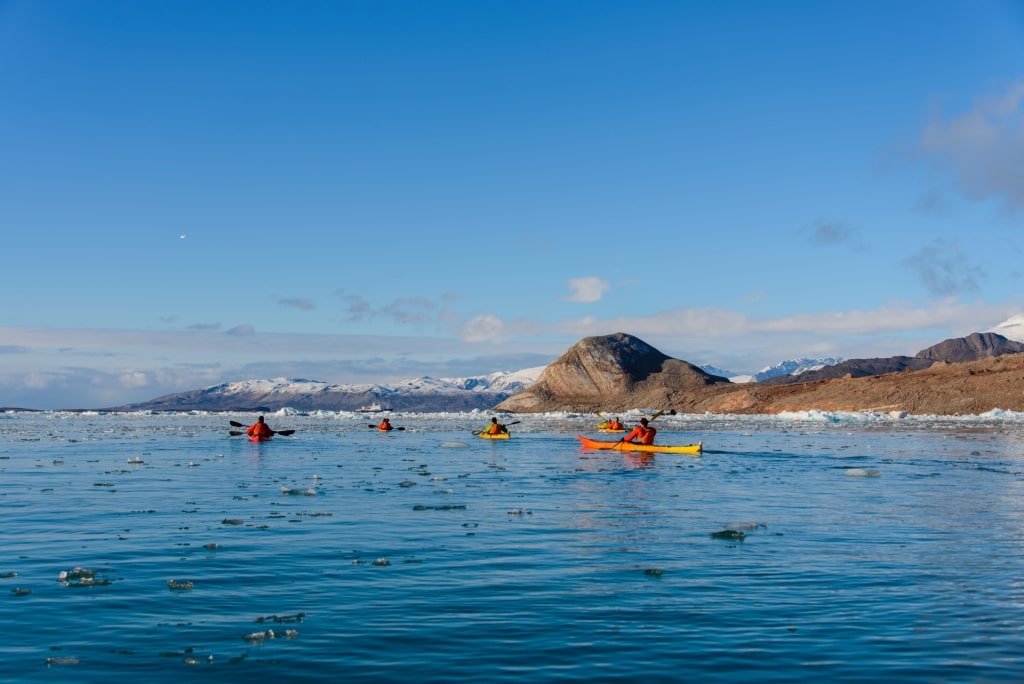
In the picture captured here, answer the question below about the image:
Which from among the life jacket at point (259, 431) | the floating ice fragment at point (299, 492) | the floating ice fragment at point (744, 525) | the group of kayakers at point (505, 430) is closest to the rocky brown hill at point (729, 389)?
the group of kayakers at point (505, 430)

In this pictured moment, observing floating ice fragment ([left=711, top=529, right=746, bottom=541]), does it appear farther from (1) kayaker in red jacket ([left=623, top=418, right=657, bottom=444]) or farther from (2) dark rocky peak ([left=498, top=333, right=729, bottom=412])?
(2) dark rocky peak ([left=498, top=333, right=729, bottom=412])

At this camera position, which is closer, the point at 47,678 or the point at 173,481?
the point at 47,678

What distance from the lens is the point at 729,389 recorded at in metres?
158

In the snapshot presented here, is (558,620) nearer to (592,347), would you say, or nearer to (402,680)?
(402,680)

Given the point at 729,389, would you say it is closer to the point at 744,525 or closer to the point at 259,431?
the point at 259,431

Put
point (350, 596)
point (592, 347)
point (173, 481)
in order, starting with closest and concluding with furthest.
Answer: point (350, 596) → point (173, 481) → point (592, 347)

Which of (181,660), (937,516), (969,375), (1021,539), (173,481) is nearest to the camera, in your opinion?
(181,660)

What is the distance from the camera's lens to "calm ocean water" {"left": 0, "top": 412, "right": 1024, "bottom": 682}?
10.8 metres

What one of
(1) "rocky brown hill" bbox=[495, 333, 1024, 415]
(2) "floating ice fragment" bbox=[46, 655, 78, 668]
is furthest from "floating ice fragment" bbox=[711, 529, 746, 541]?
(1) "rocky brown hill" bbox=[495, 333, 1024, 415]

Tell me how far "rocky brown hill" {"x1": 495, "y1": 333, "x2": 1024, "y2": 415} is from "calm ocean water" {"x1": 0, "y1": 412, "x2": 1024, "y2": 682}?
291 ft

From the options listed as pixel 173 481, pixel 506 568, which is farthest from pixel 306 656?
pixel 173 481

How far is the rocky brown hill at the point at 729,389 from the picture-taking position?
112625mm

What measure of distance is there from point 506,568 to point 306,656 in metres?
5.81

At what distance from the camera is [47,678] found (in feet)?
33.5
